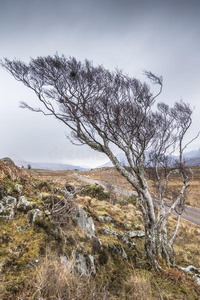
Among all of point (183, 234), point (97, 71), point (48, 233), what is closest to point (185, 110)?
point (97, 71)

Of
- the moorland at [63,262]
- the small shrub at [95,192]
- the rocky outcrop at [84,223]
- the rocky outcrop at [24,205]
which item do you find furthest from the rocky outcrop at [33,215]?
the small shrub at [95,192]

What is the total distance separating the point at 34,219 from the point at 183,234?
1271 centimetres

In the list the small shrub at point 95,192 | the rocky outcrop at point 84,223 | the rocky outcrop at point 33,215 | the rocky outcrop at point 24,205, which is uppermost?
the rocky outcrop at point 24,205

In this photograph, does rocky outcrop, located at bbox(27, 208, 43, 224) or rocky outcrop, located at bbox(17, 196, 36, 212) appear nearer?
rocky outcrop, located at bbox(27, 208, 43, 224)

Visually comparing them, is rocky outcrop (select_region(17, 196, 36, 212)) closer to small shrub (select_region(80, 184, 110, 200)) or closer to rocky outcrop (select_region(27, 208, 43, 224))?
rocky outcrop (select_region(27, 208, 43, 224))

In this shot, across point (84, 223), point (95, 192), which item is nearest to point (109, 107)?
point (84, 223)

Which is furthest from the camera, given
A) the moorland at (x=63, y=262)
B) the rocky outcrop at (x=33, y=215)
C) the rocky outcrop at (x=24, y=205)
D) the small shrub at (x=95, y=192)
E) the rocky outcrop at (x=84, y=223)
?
the small shrub at (x=95, y=192)

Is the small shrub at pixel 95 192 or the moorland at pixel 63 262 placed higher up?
the moorland at pixel 63 262

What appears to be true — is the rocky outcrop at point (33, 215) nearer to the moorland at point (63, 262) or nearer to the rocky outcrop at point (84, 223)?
the moorland at point (63, 262)

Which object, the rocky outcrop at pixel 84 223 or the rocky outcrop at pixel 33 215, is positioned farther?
the rocky outcrop at pixel 84 223

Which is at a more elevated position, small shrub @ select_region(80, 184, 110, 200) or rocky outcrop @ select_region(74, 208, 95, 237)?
rocky outcrop @ select_region(74, 208, 95, 237)

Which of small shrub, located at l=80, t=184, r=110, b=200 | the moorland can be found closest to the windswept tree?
the moorland

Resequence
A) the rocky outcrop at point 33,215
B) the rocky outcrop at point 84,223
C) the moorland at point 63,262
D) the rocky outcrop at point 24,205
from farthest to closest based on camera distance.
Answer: the rocky outcrop at point 84,223, the rocky outcrop at point 24,205, the rocky outcrop at point 33,215, the moorland at point 63,262

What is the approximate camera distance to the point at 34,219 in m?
3.73
